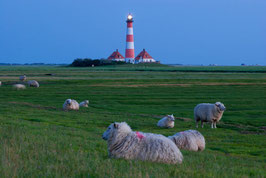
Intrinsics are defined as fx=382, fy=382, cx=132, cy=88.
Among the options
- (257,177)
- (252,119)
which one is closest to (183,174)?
(257,177)

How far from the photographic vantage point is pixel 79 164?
8.12 metres

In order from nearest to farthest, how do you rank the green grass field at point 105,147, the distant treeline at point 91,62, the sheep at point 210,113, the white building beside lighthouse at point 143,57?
1. the green grass field at point 105,147
2. the sheep at point 210,113
3. the white building beside lighthouse at point 143,57
4. the distant treeline at point 91,62

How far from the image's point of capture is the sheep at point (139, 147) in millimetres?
9422

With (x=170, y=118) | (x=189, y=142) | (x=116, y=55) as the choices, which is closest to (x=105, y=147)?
(x=189, y=142)

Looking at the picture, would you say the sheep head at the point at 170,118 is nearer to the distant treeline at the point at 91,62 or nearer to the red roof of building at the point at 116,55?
the distant treeline at the point at 91,62

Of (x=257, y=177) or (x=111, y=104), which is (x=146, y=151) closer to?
(x=257, y=177)

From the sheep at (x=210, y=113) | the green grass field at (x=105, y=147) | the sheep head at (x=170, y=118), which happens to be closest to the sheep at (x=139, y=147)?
the green grass field at (x=105, y=147)

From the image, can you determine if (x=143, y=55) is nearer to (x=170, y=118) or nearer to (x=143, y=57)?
(x=143, y=57)

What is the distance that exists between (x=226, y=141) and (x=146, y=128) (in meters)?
4.20

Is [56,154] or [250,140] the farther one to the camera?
[250,140]

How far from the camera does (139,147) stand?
381 inches

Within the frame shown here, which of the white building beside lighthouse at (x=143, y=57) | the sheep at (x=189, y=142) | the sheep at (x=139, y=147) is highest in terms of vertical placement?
the white building beside lighthouse at (x=143, y=57)

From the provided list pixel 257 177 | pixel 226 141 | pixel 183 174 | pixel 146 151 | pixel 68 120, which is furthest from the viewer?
pixel 68 120

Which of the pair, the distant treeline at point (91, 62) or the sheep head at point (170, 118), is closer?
the sheep head at point (170, 118)
